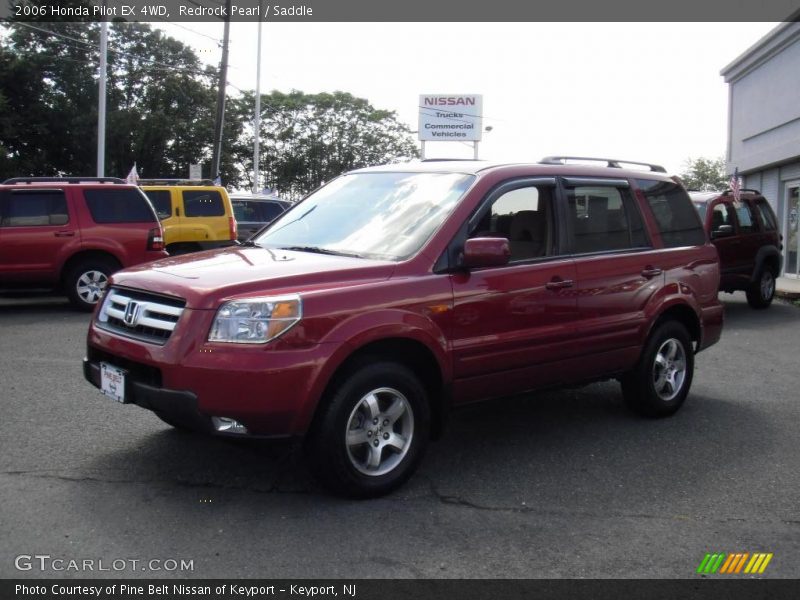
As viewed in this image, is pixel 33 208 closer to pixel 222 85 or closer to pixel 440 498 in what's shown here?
pixel 440 498

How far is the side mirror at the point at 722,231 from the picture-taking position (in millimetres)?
12180

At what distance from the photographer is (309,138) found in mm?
60781

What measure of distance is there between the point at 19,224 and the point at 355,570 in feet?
31.8

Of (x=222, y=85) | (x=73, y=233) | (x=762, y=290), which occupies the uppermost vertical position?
(x=222, y=85)

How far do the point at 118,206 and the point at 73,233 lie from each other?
2.48 ft

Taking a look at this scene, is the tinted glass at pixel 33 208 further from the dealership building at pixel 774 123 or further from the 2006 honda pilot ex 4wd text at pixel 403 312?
the dealership building at pixel 774 123

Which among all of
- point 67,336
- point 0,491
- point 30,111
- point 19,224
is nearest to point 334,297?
point 0,491

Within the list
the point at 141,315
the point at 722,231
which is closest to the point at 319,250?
the point at 141,315

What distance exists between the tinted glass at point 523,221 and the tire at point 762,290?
9438 millimetres

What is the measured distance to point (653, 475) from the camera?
5027mm
